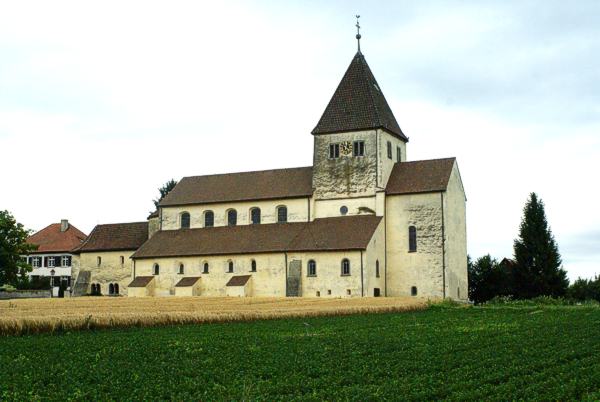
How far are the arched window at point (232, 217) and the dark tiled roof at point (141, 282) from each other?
853 centimetres

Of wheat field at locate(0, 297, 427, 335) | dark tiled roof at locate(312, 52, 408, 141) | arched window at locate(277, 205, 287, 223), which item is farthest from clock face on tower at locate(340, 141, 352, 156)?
wheat field at locate(0, 297, 427, 335)

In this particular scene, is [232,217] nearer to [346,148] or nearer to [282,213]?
[282,213]

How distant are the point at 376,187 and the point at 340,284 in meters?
8.73

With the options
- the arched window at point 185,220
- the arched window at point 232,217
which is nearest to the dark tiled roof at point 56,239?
the arched window at point 185,220

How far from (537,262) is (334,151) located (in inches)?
790

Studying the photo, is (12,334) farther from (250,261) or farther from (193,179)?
(193,179)

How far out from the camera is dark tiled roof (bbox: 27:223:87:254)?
9831cm

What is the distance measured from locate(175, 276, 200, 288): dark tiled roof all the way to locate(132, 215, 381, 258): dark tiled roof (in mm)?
2073

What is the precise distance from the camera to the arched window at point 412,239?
65062 millimetres

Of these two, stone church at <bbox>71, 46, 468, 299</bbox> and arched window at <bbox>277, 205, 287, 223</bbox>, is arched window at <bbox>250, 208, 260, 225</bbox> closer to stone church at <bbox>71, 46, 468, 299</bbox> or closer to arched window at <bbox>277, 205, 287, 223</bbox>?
stone church at <bbox>71, 46, 468, 299</bbox>

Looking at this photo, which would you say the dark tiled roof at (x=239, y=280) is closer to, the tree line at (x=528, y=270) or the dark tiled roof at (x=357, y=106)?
the dark tiled roof at (x=357, y=106)

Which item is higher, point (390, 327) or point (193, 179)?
point (193, 179)

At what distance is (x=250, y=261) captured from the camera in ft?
223


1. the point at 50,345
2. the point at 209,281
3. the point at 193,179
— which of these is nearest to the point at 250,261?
the point at 209,281
